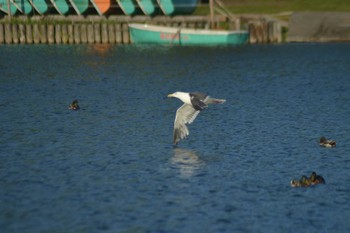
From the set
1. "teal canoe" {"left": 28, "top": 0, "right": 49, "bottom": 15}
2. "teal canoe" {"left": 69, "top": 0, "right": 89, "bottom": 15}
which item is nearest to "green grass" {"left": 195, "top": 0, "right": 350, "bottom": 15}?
"teal canoe" {"left": 69, "top": 0, "right": 89, "bottom": 15}

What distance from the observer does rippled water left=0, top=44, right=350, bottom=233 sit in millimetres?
22438

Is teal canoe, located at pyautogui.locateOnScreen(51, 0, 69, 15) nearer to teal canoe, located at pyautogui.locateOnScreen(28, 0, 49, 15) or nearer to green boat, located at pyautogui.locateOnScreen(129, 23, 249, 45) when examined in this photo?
teal canoe, located at pyautogui.locateOnScreen(28, 0, 49, 15)

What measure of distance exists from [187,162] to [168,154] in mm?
1533

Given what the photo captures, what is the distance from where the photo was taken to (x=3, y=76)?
5931cm

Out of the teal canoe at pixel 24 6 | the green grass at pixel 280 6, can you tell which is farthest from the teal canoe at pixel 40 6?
the green grass at pixel 280 6

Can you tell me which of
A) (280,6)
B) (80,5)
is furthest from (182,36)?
(280,6)

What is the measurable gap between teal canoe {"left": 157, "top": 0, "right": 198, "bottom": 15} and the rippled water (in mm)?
26648

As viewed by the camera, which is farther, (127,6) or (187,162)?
(127,6)

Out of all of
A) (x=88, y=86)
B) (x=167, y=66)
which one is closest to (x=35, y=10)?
(x=167, y=66)

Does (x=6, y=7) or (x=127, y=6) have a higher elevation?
(x=6, y=7)

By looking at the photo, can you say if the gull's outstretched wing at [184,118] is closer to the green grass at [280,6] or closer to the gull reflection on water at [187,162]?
the gull reflection on water at [187,162]

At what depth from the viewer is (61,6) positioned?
9044 centimetres

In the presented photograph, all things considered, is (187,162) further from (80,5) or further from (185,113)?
(80,5)

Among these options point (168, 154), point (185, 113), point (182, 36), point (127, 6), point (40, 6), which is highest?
point (40, 6)
